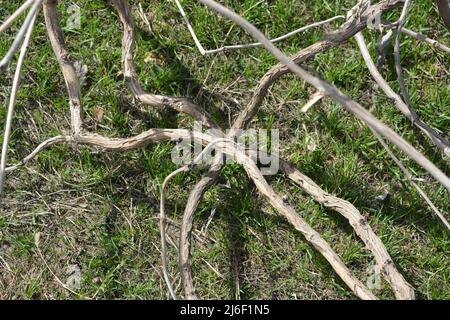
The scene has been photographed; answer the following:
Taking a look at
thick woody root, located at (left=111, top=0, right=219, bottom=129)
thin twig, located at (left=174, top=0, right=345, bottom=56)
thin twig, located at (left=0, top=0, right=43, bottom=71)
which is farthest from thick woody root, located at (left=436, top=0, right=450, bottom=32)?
thin twig, located at (left=0, top=0, right=43, bottom=71)

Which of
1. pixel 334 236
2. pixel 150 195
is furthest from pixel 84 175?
pixel 334 236

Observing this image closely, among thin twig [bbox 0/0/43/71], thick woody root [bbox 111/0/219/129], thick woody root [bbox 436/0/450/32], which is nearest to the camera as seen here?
thin twig [bbox 0/0/43/71]

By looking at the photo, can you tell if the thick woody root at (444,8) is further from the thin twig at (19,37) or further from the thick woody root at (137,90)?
the thin twig at (19,37)

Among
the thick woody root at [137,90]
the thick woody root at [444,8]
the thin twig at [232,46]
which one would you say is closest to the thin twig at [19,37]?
the thick woody root at [137,90]

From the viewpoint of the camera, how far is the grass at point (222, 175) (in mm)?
1812

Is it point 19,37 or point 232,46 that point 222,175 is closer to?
point 232,46

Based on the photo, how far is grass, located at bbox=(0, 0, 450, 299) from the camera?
1.81 metres

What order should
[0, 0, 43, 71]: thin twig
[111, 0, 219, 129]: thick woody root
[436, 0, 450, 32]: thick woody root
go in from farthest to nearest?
[111, 0, 219, 129]: thick woody root, [436, 0, 450, 32]: thick woody root, [0, 0, 43, 71]: thin twig

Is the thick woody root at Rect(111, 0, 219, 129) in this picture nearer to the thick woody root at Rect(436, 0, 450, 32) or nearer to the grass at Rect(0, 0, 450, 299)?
the grass at Rect(0, 0, 450, 299)

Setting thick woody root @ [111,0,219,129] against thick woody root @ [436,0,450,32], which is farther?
thick woody root @ [111,0,219,129]

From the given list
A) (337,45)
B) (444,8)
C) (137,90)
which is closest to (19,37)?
(137,90)

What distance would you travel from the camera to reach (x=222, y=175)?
1.85m

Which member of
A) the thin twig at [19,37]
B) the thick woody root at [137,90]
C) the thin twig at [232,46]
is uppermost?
the thin twig at [232,46]
